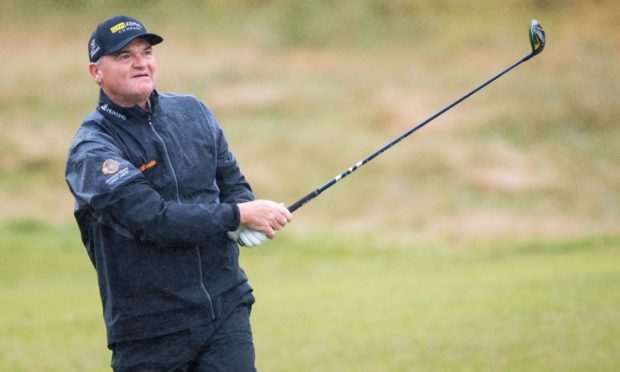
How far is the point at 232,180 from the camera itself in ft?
16.8

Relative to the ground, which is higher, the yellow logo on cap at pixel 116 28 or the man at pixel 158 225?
the yellow logo on cap at pixel 116 28

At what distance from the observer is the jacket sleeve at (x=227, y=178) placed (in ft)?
16.5

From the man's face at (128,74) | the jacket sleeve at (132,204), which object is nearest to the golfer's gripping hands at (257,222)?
the jacket sleeve at (132,204)

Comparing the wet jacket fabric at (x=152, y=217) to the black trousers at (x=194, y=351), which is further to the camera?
the black trousers at (x=194, y=351)

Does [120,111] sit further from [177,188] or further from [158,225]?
[158,225]

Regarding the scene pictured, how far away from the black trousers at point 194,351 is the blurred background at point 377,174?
5.04 meters

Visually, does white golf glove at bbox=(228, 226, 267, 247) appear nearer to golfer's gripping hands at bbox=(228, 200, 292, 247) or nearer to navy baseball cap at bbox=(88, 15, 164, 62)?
golfer's gripping hands at bbox=(228, 200, 292, 247)

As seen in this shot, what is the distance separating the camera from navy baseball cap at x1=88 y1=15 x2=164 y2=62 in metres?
4.72

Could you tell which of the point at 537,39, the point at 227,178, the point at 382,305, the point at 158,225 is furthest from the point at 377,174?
the point at 158,225

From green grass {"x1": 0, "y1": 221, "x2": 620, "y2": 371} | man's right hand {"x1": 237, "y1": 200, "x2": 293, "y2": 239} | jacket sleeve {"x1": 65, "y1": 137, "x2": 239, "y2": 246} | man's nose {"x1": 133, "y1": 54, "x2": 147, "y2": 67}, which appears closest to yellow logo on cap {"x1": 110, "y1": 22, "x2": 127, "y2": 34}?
man's nose {"x1": 133, "y1": 54, "x2": 147, "y2": 67}

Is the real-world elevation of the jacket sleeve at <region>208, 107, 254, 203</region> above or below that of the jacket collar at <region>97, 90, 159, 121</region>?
below

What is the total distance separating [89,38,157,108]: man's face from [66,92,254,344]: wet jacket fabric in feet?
0.16

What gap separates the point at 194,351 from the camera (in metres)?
4.76

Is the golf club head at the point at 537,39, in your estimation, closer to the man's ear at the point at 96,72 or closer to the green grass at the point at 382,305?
the man's ear at the point at 96,72
